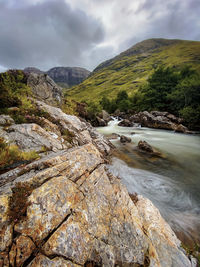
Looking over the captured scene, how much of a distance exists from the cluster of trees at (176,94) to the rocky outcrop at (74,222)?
31.3m

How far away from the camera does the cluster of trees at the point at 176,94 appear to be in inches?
1142

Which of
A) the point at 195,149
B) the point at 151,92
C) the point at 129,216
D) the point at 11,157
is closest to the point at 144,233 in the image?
the point at 129,216

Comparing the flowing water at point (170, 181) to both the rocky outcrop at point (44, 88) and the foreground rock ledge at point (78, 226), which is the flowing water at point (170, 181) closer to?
the foreground rock ledge at point (78, 226)

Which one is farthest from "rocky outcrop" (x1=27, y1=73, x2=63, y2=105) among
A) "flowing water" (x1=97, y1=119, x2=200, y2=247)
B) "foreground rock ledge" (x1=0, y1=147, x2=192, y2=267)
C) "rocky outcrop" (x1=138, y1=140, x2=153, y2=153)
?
"foreground rock ledge" (x1=0, y1=147, x2=192, y2=267)

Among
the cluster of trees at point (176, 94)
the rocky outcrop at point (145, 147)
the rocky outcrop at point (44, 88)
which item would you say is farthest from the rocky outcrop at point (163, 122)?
the rocky outcrop at point (44, 88)

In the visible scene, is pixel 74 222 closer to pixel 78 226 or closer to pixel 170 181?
pixel 78 226

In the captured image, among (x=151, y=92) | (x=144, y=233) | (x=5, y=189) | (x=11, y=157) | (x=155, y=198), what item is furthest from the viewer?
(x=151, y=92)

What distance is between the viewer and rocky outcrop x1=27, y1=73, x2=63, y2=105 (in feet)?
62.9

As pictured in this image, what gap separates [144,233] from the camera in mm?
4277

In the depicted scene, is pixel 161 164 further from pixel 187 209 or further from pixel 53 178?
pixel 53 178

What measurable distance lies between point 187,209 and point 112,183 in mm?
6148

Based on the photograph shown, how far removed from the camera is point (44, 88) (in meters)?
20.5

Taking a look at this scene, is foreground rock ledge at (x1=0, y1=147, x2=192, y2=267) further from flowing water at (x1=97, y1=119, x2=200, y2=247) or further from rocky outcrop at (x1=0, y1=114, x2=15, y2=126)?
rocky outcrop at (x1=0, y1=114, x2=15, y2=126)

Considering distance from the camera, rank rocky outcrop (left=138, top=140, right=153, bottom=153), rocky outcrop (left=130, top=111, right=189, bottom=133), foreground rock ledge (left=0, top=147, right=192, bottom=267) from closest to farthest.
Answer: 1. foreground rock ledge (left=0, top=147, right=192, bottom=267)
2. rocky outcrop (left=138, top=140, right=153, bottom=153)
3. rocky outcrop (left=130, top=111, right=189, bottom=133)
